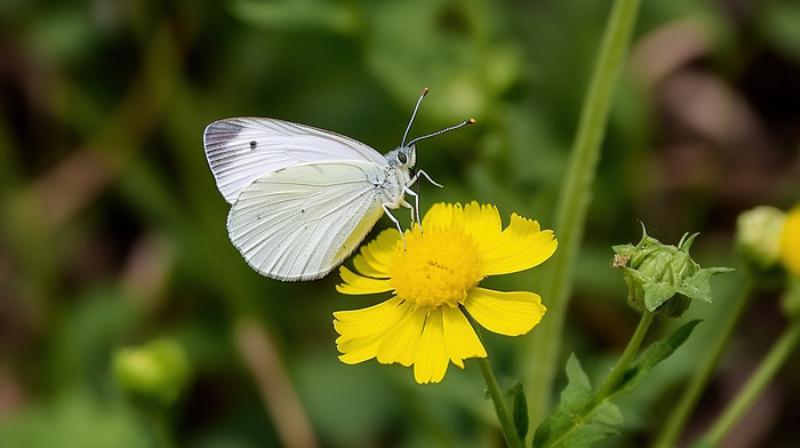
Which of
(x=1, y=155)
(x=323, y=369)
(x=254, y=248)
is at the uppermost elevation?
(x=254, y=248)

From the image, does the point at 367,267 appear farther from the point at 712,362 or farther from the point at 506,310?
the point at 712,362

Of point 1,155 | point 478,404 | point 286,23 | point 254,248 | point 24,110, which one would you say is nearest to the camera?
point 254,248

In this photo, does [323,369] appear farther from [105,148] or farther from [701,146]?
[701,146]

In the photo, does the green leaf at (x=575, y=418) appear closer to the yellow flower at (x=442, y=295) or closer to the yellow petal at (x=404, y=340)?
the yellow flower at (x=442, y=295)

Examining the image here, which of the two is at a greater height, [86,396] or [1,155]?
[1,155]

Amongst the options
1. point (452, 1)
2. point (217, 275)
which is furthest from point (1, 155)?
point (452, 1)

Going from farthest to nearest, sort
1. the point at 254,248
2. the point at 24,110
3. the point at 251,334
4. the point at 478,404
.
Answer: the point at 24,110
the point at 251,334
the point at 478,404
the point at 254,248

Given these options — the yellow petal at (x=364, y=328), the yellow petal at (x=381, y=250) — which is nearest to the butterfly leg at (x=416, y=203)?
the yellow petal at (x=381, y=250)
